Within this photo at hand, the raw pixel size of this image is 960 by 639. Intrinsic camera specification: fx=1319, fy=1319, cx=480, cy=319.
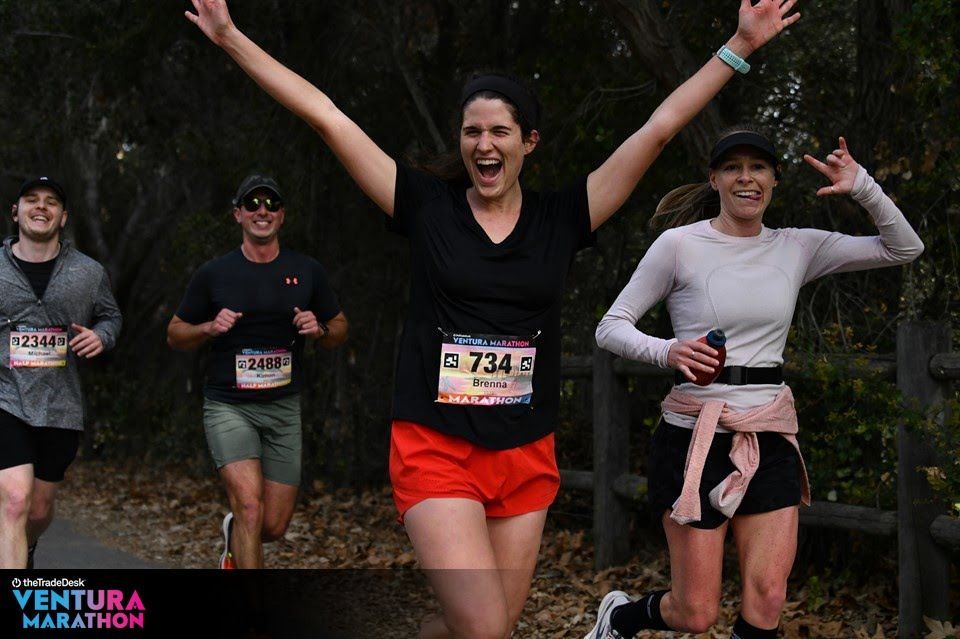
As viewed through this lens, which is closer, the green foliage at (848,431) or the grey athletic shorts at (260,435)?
the green foliage at (848,431)

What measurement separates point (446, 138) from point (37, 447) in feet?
20.3

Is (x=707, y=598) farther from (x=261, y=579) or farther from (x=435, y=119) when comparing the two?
(x=435, y=119)

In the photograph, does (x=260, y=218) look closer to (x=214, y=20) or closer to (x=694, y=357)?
(x=214, y=20)

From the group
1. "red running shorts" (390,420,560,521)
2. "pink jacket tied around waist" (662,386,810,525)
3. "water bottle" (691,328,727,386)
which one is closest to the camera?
"red running shorts" (390,420,560,521)

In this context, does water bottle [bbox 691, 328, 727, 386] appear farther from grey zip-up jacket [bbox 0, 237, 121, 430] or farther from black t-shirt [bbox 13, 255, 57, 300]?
black t-shirt [bbox 13, 255, 57, 300]

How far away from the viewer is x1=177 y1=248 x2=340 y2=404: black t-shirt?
7.14m

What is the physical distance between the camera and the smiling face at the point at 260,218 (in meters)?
7.30

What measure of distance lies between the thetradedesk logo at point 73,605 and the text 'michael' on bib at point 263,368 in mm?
3887

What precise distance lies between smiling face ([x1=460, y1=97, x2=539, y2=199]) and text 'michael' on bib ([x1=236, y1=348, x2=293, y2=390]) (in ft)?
10.2

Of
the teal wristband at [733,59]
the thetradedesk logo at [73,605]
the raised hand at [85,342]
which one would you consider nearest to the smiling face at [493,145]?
the teal wristband at [733,59]

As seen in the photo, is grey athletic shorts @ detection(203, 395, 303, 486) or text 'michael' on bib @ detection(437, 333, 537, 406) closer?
text 'michael' on bib @ detection(437, 333, 537, 406)

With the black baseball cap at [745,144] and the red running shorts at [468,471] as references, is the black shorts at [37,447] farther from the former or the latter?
the black baseball cap at [745,144]

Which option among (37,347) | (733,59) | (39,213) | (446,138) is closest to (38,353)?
(37,347)

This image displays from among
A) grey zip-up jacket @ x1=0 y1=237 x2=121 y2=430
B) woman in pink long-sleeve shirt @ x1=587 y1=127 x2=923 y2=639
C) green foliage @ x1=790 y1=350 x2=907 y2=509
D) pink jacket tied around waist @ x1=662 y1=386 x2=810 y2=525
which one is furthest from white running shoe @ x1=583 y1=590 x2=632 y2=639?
grey zip-up jacket @ x1=0 y1=237 x2=121 y2=430
